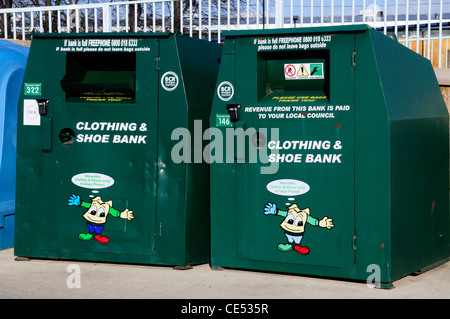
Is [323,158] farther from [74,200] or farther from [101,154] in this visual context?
[74,200]

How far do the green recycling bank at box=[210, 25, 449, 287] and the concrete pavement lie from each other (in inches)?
3.8

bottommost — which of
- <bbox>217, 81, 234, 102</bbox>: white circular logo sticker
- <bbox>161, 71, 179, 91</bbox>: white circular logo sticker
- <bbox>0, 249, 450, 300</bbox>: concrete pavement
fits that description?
<bbox>0, 249, 450, 300</bbox>: concrete pavement

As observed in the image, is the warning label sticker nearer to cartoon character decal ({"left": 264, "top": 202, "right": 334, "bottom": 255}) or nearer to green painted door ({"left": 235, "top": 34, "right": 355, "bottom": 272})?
green painted door ({"left": 235, "top": 34, "right": 355, "bottom": 272})

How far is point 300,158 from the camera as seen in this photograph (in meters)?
4.73

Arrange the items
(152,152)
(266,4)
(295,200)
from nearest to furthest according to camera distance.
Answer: (295,200) < (152,152) < (266,4)

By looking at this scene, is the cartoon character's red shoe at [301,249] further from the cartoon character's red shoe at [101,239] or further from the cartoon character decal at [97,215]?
the cartoon character's red shoe at [101,239]

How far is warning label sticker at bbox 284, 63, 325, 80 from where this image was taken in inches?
186

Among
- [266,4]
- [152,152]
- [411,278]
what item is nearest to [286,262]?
[411,278]

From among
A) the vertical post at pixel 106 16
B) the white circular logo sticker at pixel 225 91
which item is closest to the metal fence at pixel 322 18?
the vertical post at pixel 106 16

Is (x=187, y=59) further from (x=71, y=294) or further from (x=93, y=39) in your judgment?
(x=71, y=294)

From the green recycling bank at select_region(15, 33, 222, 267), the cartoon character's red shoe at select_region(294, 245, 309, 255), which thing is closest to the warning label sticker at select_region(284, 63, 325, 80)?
the green recycling bank at select_region(15, 33, 222, 267)

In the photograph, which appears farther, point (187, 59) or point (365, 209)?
point (187, 59)

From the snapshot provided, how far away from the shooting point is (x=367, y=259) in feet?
14.9
